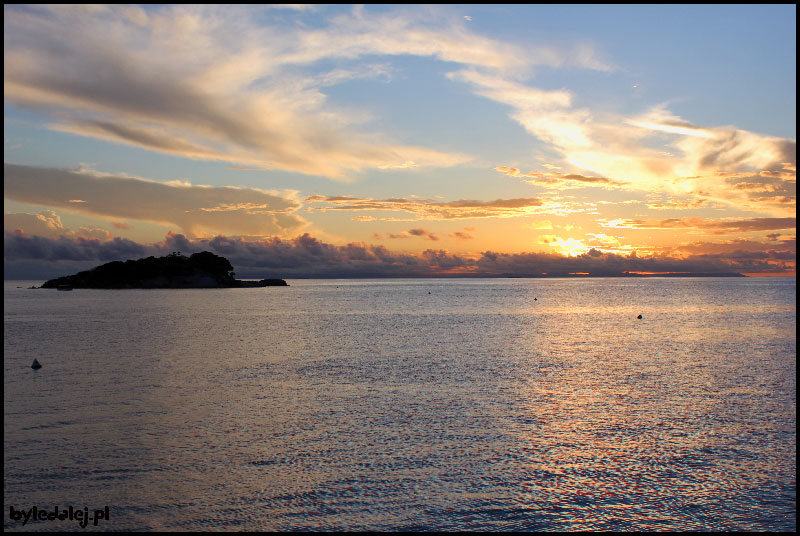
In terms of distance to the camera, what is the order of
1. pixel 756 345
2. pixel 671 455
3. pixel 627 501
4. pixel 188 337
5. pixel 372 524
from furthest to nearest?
pixel 188 337 → pixel 756 345 → pixel 671 455 → pixel 627 501 → pixel 372 524

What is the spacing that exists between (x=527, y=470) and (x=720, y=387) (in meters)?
21.1

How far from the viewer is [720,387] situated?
34219mm

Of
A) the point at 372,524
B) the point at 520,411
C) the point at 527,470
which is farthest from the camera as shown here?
the point at 520,411

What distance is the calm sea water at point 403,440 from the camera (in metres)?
16.4

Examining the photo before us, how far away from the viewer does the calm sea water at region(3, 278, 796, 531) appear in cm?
1641

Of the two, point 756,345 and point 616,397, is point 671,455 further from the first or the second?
point 756,345

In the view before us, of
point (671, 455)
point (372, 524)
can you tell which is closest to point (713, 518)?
point (671, 455)

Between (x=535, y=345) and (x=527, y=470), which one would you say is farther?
(x=535, y=345)

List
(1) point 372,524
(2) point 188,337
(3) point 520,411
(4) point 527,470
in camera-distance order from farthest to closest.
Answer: (2) point 188,337, (3) point 520,411, (4) point 527,470, (1) point 372,524

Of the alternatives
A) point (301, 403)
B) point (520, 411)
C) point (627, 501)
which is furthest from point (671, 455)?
point (301, 403)

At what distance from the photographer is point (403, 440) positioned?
896 inches

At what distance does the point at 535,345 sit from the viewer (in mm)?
56250

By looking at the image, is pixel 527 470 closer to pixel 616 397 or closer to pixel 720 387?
pixel 616 397

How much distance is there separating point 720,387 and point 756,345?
27.1 m
